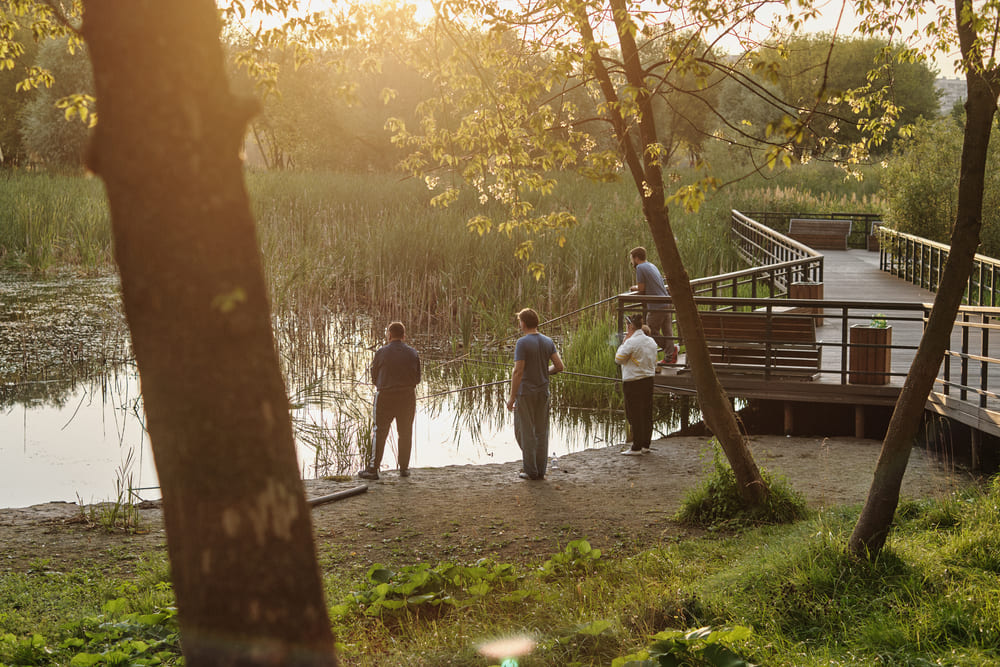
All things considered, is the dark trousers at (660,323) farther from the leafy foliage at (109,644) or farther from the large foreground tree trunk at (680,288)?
the leafy foliage at (109,644)

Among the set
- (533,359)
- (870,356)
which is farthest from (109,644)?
(870,356)

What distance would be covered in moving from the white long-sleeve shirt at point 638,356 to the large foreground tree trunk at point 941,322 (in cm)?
530

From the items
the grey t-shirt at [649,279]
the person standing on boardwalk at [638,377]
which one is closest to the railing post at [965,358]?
the person standing on boardwalk at [638,377]

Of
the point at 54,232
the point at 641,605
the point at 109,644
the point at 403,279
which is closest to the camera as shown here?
the point at 109,644

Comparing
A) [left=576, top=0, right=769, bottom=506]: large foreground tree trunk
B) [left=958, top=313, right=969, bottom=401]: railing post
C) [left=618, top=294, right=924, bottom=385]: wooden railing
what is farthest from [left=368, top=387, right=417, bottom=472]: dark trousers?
[left=958, top=313, right=969, bottom=401]: railing post

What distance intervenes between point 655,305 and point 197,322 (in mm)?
11957

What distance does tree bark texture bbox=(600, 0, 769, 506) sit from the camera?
8.05 metres

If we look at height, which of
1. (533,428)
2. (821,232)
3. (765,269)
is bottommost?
(533,428)

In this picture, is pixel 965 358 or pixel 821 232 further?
pixel 821 232

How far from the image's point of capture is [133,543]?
7859 mm

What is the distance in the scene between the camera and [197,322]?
2.13 metres

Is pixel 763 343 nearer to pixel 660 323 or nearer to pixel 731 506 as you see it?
pixel 660 323

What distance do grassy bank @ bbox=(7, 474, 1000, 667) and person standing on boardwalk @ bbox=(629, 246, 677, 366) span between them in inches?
268

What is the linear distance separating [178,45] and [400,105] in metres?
51.8
